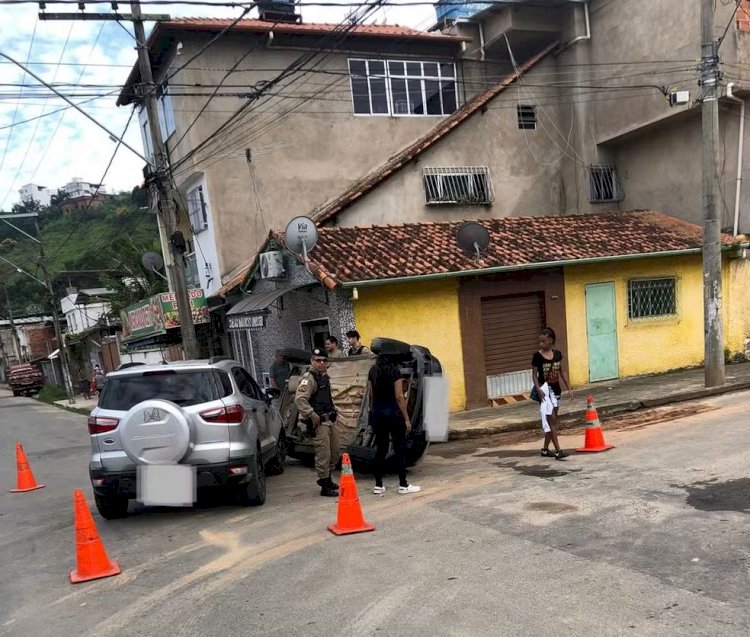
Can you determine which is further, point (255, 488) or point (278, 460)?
point (278, 460)

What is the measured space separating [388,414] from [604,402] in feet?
20.7

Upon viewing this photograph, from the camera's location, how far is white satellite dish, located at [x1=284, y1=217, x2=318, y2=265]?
1118cm

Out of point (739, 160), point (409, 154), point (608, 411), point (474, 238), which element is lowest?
point (608, 411)

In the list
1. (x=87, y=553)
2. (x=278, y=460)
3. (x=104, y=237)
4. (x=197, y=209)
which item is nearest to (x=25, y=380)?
(x=104, y=237)

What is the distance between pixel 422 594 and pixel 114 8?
36.7ft

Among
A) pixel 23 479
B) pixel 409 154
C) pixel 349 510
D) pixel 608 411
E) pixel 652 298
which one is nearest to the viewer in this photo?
pixel 349 510

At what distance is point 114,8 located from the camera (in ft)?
35.4

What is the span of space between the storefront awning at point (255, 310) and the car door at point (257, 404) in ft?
14.4

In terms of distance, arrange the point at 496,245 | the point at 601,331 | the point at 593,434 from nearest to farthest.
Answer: the point at 593,434 → the point at 496,245 → the point at 601,331

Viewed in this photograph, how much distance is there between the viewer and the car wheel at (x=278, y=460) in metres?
8.17

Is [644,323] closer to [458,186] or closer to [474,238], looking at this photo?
[474,238]

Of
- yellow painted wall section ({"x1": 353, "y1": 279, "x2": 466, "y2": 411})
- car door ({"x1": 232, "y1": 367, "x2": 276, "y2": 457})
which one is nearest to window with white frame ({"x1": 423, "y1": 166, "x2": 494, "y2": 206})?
yellow painted wall section ({"x1": 353, "y1": 279, "x2": 466, "y2": 411})

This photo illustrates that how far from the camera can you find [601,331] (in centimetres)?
1353

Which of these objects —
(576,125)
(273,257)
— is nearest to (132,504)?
(273,257)
